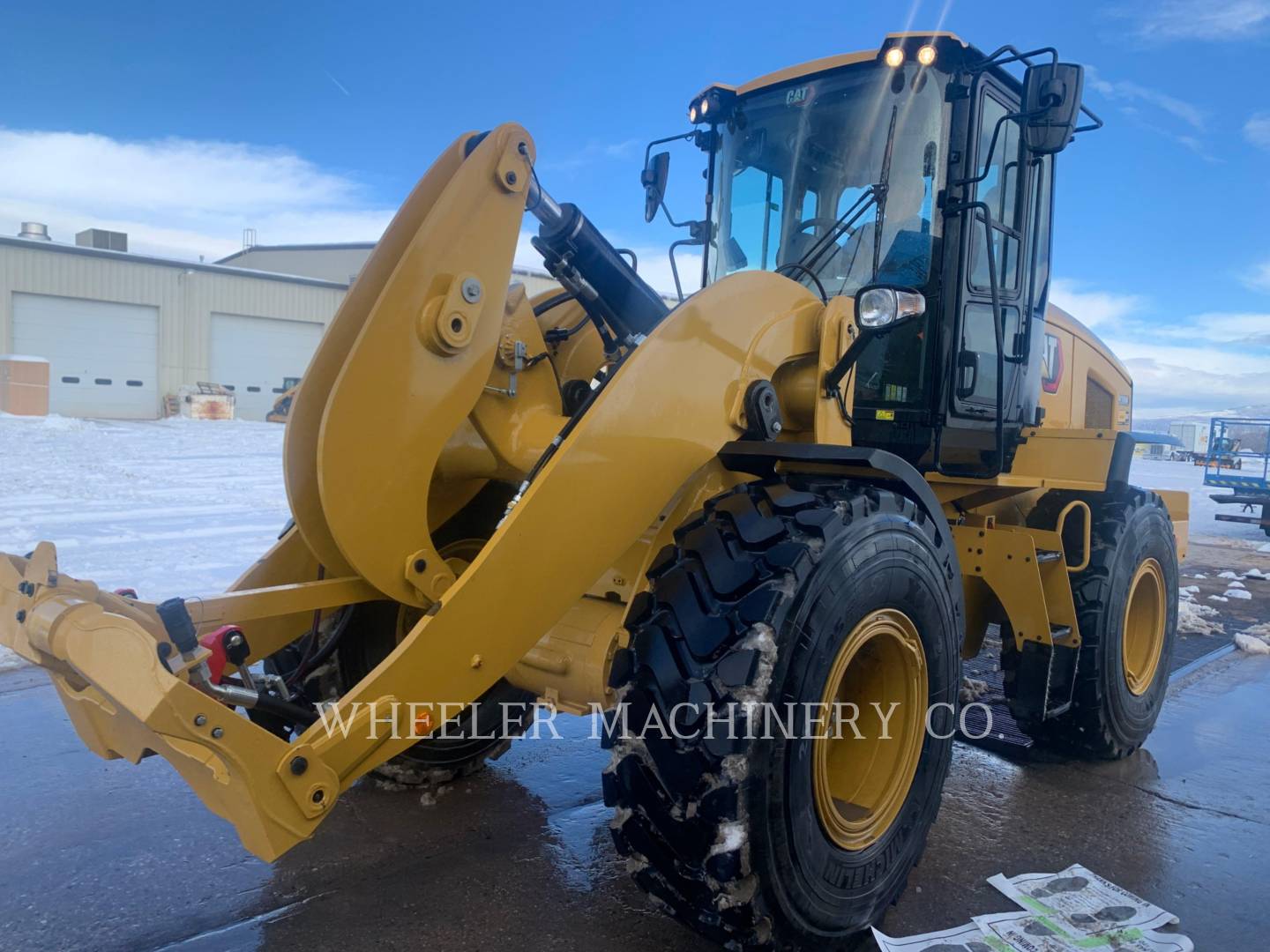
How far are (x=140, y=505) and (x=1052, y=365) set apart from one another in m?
8.79

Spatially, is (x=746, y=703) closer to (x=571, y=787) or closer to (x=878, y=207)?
(x=571, y=787)

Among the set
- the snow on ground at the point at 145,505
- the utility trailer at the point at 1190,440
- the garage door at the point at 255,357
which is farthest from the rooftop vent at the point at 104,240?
the utility trailer at the point at 1190,440

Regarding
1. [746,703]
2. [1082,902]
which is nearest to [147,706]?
[746,703]

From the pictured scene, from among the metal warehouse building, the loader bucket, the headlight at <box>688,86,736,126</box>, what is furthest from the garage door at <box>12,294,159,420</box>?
the loader bucket

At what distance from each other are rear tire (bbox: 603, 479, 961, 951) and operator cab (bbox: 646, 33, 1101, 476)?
1.10 metres

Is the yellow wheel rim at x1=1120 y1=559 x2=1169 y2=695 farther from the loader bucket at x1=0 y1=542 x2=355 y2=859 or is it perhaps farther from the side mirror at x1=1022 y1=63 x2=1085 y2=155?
the loader bucket at x1=0 y1=542 x2=355 y2=859

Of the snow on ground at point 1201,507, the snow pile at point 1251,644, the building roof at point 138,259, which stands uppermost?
the building roof at point 138,259

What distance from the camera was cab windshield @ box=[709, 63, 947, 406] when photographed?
11.7 feet

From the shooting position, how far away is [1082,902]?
3.11 metres

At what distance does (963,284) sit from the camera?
12.1 ft

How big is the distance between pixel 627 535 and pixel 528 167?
3.34ft

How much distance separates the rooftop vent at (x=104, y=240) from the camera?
3250cm

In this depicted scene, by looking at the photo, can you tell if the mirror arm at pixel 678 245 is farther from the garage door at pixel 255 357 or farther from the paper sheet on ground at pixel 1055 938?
the garage door at pixel 255 357

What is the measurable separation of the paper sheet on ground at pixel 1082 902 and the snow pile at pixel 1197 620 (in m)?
4.51
